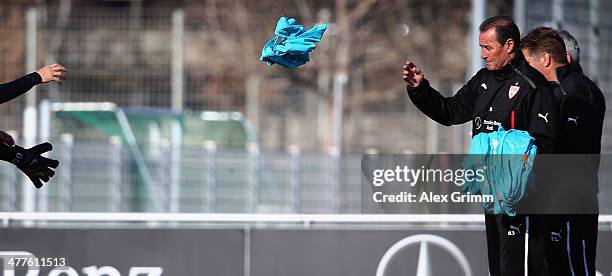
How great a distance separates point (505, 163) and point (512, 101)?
31 centimetres

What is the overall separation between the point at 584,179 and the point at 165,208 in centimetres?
631

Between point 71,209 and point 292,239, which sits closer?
point 292,239

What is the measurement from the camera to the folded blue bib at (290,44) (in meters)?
6.86

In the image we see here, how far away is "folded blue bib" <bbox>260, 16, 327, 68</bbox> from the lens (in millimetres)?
6855

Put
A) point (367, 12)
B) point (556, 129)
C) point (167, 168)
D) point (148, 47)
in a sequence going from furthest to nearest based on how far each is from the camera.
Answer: point (367, 12)
point (148, 47)
point (167, 168)
point (556, 129)

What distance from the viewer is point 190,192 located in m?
12.4

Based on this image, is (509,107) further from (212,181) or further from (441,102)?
(212,181)

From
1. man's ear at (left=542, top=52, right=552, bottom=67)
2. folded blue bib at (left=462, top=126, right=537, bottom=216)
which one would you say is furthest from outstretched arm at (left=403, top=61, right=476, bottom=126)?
man's ear at (left=542, top=52, right=552, bottom=67)

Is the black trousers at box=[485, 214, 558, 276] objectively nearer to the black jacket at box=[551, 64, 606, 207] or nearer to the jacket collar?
the black jacket at box=[551, 64, 606, 207]

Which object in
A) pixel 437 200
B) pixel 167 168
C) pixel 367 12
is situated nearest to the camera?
pixel 437 200

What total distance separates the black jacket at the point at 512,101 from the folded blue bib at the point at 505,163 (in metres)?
0.06

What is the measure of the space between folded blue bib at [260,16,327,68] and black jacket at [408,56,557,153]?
617mm

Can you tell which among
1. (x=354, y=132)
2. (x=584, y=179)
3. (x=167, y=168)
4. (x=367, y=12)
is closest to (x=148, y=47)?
(x=167, y=168)

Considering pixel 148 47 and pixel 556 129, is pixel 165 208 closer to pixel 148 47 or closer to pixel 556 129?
pixel 148 47
